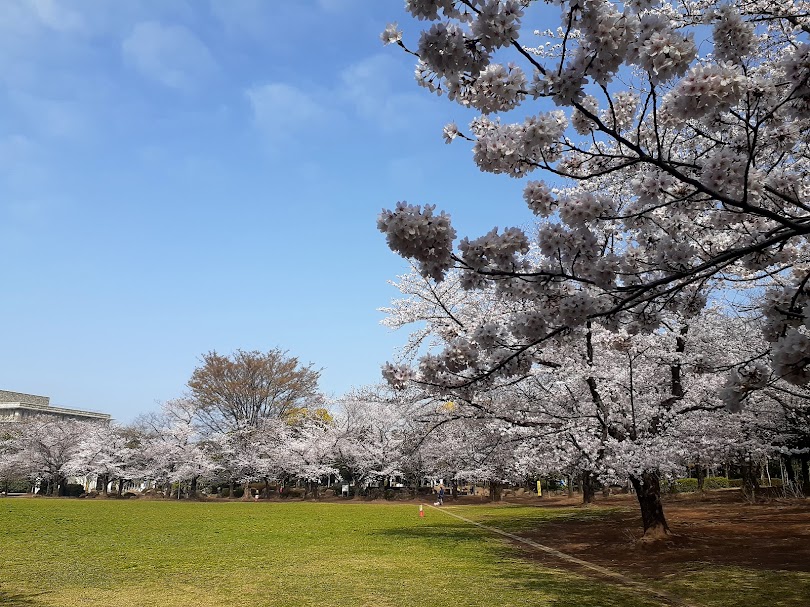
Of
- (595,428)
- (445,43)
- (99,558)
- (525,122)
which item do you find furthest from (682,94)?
(99,558)

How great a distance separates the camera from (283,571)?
9.52 m

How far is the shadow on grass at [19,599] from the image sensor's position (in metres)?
6.67

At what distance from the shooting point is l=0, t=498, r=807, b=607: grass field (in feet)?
23.9

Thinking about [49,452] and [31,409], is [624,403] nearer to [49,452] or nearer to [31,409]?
[49,452]

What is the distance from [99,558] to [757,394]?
1357cm

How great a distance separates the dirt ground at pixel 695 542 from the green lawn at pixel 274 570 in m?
1.73

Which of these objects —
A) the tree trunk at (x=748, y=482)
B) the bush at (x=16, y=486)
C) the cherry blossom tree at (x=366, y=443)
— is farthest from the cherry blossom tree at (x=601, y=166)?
the bush at (x=16, y=486)

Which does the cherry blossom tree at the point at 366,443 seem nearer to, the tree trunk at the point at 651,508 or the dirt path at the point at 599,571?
the dirt path at the point at 599,571

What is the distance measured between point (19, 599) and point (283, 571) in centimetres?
381

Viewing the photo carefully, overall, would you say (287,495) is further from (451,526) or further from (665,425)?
(665,425)

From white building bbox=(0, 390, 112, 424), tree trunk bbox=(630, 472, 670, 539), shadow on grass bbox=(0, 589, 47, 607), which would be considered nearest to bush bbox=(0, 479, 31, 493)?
white building bbox=(0, 390, 112, 424)

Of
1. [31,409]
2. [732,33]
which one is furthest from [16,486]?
[732,33]

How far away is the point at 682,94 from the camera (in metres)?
3.45

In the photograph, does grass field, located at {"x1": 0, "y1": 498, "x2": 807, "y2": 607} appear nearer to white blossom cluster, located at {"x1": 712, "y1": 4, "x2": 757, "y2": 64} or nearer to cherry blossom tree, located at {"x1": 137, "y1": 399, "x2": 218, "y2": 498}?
Answer: white blossom cluster, located at {"x1": 712, "y1": 4, "x2": 757, "y2": 64}
